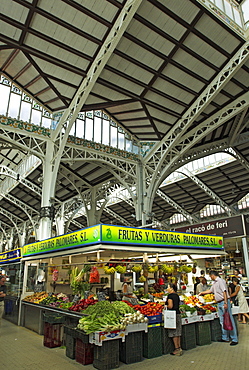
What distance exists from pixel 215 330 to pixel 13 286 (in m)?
8.76

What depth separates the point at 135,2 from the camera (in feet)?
31.7

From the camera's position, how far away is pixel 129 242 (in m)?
6.87

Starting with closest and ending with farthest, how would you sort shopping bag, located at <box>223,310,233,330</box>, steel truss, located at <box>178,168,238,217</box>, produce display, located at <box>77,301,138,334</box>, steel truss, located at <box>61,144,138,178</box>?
produce display, located at <box>77,301,138,334</box> < shopping bag, located at <box>223,310,233,330</box> < steel truss, located at <box>61,144,138,178</box> < steel truss, located at <box>178,168,238,217</box>

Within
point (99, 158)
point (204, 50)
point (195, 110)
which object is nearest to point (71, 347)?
point (99, 158)

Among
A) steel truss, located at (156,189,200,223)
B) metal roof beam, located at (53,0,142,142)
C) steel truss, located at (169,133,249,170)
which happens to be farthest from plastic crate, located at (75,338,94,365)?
steel truss, located at (156,189,200,223)

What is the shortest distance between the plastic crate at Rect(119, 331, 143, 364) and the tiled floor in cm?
12

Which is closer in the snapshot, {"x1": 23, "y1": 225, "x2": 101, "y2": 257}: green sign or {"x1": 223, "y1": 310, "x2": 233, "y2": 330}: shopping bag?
{"x1": 23, "y1": 225, "x2": 101, "y2": 257}: green sign

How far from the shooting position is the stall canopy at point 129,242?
21.2 feet

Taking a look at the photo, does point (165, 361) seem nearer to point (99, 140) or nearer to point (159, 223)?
point (99, 140)

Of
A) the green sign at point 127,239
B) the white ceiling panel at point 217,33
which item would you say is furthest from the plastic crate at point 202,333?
the white ceiling panel at point 217,33

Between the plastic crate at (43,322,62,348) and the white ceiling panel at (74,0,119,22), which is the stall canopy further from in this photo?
the white ceiling panel at (74,0,119,22)

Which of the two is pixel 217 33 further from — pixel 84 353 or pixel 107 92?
pixel 84 353

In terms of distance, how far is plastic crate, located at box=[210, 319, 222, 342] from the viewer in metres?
7.28

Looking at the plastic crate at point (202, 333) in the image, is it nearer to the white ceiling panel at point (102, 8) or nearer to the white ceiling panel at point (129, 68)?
the white ceiling panel at point (129, 68)
